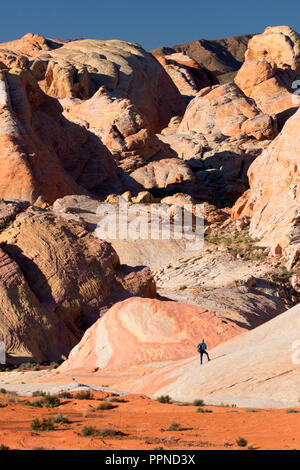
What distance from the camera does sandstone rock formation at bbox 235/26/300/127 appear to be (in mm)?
97250

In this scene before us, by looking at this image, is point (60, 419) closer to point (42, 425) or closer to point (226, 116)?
point (42, 425)

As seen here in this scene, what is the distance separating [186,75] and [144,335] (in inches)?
4153

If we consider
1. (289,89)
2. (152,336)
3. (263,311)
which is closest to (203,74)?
(289,89)

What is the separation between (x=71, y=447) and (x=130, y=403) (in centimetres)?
625

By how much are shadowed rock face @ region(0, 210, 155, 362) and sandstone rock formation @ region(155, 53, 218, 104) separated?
3414 inches

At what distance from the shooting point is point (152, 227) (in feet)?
192

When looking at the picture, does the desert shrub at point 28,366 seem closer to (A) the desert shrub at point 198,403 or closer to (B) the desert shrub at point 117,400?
(B) the desert shrub at point 117,400

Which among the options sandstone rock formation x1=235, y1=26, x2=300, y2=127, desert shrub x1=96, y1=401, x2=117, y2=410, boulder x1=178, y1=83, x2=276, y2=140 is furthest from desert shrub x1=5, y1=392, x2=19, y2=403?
sandstone rock formation x1=235, y1=26, x2=300, y2=127

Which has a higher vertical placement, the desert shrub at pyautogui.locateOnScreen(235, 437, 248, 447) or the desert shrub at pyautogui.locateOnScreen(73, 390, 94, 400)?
the desert shrub at pyautogui.locateOnScreen(73, 390, 94, 400)

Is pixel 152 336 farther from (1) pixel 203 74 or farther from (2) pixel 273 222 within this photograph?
(1) pixel 203 74

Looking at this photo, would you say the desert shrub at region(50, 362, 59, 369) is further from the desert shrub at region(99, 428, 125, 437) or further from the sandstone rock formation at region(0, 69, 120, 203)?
the sandstone rock formation at region(0, 69, 120, 203)

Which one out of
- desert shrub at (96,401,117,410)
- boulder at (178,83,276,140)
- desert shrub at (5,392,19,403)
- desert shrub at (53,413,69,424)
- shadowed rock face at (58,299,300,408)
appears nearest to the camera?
desert shrub at (53,413,69,424)

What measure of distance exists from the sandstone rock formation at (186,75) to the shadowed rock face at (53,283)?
3414 inches
